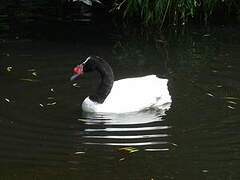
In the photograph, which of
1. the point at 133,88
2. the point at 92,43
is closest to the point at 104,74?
the point at 133,88

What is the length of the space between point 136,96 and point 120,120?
654mm

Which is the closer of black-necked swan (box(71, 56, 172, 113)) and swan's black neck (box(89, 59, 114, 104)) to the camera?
black-necked swan (box(71, 56, 172, 113))

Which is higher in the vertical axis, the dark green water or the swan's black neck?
the swan's black neck

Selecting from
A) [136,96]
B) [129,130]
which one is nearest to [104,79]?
[136,96]

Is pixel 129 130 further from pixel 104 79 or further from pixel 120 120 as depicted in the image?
pixel 104 79

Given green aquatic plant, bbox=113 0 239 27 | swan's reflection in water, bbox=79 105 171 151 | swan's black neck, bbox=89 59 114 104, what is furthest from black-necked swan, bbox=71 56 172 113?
green aquatic plant, bbox=113 0 239 27

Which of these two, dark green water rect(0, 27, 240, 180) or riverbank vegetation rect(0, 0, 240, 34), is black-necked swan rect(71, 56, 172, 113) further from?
riverbank vegetation rect(0, 0, 240, 34)

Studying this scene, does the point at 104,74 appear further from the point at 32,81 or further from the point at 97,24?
the point at 97,24

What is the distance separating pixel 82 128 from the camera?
8484 millimetres

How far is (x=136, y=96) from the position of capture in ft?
30.7

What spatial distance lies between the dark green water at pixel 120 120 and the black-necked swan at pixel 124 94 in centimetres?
17

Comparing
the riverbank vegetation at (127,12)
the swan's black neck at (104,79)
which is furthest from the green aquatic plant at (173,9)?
the swan's black neck at (104,79)

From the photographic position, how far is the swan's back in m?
9.22

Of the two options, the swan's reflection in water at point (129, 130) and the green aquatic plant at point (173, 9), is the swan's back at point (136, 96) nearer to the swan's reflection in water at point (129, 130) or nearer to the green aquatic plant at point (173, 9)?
the swan's reflection in water at point (129, 130)
